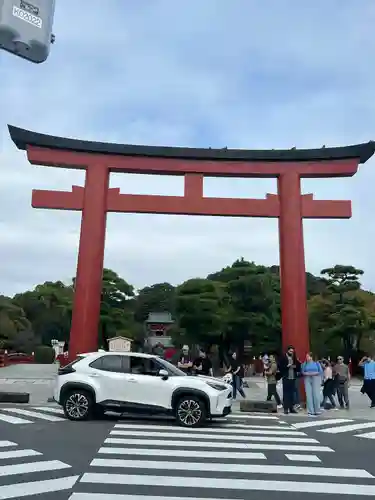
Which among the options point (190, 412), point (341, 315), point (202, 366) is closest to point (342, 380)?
point (202, 366)

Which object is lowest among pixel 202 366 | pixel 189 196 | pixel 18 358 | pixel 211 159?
pixel 202 366

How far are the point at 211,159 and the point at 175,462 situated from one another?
39.7 ft

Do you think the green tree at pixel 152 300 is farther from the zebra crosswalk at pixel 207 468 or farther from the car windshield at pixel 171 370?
the zebra crosswalk at pixel 207 468

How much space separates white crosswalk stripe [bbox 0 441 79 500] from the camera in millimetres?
5598

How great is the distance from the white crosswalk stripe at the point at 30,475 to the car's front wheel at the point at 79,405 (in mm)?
3722

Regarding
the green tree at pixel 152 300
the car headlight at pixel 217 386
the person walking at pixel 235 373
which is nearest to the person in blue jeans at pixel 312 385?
the person walking at pixel 235 373

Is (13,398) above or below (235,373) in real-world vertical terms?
below

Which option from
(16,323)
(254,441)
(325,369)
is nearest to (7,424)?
(254,441)

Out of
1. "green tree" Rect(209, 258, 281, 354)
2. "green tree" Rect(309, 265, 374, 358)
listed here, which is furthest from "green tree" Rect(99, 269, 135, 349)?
"green tree" Rect(309, 265, 374, 358)

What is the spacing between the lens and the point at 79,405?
11.5 m

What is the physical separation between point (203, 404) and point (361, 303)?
28487mm

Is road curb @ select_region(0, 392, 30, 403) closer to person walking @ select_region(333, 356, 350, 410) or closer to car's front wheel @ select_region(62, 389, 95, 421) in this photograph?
car's front wheel @ select_region(62, 389, 95, 421)

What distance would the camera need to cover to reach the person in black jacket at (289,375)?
14258mm

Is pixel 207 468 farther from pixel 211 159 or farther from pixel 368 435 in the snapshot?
pixel 211 159
